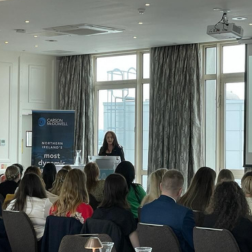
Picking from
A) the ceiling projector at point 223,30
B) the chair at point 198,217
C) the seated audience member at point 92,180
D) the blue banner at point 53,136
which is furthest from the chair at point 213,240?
the blue banner at point 53,136

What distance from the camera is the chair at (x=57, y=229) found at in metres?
4.61

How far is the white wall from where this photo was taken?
12641 millimetres

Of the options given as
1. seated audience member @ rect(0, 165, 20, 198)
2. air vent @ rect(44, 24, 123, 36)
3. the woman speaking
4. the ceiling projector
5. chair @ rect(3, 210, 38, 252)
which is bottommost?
chair @ rect(3, 210, 38, 252)

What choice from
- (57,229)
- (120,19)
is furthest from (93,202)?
(120,19)

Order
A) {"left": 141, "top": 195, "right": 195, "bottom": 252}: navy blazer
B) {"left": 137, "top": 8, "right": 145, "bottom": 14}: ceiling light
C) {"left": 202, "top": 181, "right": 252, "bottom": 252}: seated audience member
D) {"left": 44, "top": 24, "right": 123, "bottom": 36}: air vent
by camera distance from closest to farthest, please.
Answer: {"left": 202, "top": 181, "right": 252, "bottom": 252}: seated audience member < {"left": 141, "top": 195, "right": 195, "bottom": 252}: navy blazer < {"left": 137, "top": 8, "right": 145, "bottom": 14}: ceiling light < {"left": 44, "top": 24, "right": 123, "bottom": 36}: air vent

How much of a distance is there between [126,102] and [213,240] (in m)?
9.18

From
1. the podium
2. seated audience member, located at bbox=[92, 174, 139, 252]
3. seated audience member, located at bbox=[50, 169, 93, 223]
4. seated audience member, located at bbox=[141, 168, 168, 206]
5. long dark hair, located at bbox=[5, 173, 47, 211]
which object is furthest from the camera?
the podium

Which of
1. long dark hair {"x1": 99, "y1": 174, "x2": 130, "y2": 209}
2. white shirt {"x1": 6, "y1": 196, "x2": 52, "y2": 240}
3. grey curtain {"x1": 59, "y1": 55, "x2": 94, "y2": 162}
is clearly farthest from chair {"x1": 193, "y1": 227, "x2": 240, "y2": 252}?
grey curtain {"x1": 59, "y1": 55, "x2": 94, "y2": 162}

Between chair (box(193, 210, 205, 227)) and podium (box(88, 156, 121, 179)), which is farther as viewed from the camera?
podium (box(88, 156, 121, 179))

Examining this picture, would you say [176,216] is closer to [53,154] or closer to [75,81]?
[53,154]

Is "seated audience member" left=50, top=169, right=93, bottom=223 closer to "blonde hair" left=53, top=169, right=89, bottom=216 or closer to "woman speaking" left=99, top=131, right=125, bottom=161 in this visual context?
"blonde hair" left=53, top=169, right=89, bottom=216

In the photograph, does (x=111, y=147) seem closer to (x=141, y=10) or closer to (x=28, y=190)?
(x=141, y=10)

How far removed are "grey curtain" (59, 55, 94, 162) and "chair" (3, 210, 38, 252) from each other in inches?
324

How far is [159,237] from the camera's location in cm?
419
